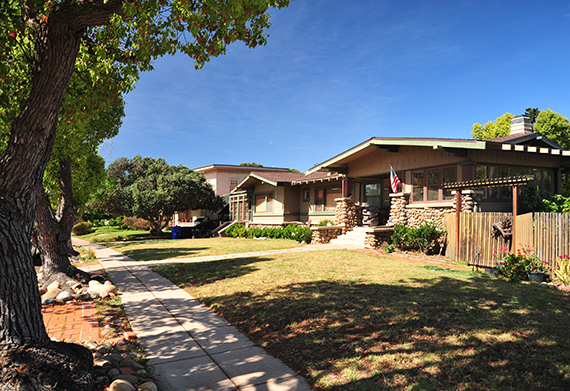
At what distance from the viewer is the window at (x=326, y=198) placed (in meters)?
23.2

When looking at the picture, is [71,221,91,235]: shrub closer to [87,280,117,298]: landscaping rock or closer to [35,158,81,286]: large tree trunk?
[35,158,81,286]: large tree trunk

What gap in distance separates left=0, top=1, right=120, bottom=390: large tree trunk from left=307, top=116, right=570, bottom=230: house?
12937 millimetres

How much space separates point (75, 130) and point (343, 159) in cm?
1368

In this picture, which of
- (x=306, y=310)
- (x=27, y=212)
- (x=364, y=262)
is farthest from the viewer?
(x=364, y=262)

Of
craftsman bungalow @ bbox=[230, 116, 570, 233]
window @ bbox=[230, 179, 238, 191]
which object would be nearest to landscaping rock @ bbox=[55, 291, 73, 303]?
craftsman bungalow @ bbox=[230, 116, 570, 233]

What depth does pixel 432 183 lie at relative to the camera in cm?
1574

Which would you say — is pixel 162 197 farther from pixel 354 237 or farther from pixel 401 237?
pixel 401 237

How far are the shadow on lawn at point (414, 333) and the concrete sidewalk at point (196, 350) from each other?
26cm

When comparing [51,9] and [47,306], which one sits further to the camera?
[47,306]

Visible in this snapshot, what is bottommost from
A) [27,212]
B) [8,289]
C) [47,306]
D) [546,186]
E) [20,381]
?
[47,306]

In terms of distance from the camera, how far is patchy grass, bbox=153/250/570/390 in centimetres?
385

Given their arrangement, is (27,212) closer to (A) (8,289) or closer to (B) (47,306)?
(A) (8,289)

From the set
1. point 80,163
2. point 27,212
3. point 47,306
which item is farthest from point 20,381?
point 80,163

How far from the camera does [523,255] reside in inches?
362
